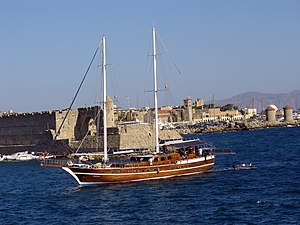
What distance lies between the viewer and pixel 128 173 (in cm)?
3005

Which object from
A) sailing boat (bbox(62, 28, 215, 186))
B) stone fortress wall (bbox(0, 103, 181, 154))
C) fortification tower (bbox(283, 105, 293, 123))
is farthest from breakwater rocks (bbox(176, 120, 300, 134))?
sailing boat (bbox(62, 28, 215, 186))

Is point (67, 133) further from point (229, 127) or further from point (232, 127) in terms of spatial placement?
point (232, 127)

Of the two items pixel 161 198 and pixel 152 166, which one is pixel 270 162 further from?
pixel 161 198

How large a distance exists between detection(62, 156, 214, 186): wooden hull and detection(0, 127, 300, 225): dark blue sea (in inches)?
19.0

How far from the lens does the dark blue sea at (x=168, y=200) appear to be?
2075 cm

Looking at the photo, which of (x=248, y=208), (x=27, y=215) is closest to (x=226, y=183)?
(x=248, y=208)

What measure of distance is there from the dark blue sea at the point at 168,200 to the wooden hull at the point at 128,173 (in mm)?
484

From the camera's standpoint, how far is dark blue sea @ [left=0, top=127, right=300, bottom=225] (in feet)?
68.1

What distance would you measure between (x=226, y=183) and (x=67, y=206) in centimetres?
805

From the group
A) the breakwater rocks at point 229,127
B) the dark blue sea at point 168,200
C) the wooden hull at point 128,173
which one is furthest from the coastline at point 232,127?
the wooden hull at point 128,173

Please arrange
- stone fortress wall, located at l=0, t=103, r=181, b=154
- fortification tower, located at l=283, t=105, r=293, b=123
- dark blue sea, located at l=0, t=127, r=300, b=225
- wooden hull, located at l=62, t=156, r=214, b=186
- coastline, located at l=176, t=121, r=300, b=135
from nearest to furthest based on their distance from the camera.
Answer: dark blue sea, located at l=0, t=127, r=300, b=225 → wooden hull, located at l=62, t=156, r=214, b=186 → stone fortress wall, located at l=0, t=103, r=181, b=154 → coastline, located at l=176, t=121, r=300, b=135 → fortification tower, located at l=283, t=105, r=293, b=123

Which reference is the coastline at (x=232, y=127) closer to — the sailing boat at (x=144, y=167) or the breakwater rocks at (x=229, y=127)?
the breakwater rocks at (x=229, y=127)

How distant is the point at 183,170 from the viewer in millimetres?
31781

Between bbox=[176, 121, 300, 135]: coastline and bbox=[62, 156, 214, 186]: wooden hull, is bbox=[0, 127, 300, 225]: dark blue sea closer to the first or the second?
bbox=[62, 156, 214, 186]: wooden hull
